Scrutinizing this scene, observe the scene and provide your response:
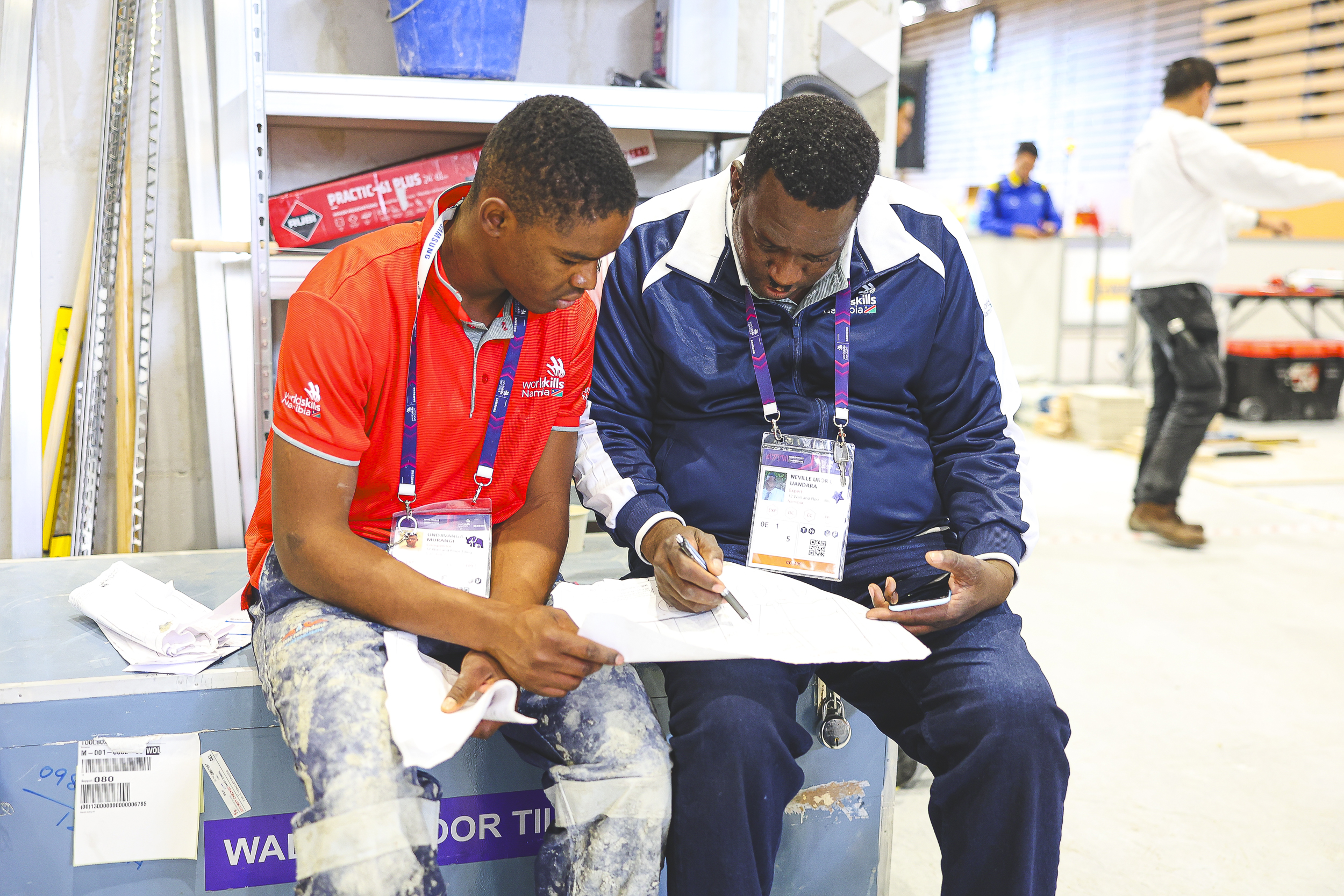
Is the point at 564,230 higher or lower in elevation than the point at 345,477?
higher

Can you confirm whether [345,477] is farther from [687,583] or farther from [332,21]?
[332,21]

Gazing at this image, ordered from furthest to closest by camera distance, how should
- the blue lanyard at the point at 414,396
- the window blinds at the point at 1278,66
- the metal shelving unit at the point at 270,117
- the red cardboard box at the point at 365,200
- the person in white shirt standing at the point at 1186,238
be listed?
the window blinds at the point at 1278,66, the person in white shirt standing at the point at 1186,238, the red cardboard box at the point at 365,200, the metal shelving unit at the point at 270,117, the blue lanyard at the point at 414,396

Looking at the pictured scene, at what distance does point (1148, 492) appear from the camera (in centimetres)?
388

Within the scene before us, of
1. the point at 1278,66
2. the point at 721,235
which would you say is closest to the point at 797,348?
the point at 721,235

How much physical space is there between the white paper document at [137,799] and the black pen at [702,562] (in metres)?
0.71

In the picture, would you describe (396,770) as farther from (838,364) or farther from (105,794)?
(838,364)

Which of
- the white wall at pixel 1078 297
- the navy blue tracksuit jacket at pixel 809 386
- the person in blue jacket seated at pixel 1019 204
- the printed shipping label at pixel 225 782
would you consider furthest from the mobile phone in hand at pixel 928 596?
Answer: the person in blue jacket seated at pixel 1019 204

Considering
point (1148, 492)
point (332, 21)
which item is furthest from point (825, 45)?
point (1148, 492)

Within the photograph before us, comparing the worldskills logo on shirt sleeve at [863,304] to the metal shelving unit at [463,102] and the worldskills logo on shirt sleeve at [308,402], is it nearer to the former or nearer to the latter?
the metal shelving unit at [463,102]

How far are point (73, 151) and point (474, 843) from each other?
61.5 inches

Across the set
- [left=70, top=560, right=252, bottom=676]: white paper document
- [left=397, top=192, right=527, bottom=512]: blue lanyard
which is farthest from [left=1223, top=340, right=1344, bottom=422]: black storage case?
[left=70, top=560, right=252, bottom=676]: white paper document

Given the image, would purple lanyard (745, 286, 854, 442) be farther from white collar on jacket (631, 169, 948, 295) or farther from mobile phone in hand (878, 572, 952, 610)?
mobile phone in hand (878, 572, 952, 610)

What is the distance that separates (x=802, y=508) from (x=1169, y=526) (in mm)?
2910

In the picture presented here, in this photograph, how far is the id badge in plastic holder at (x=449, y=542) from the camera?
1333 millimetres
